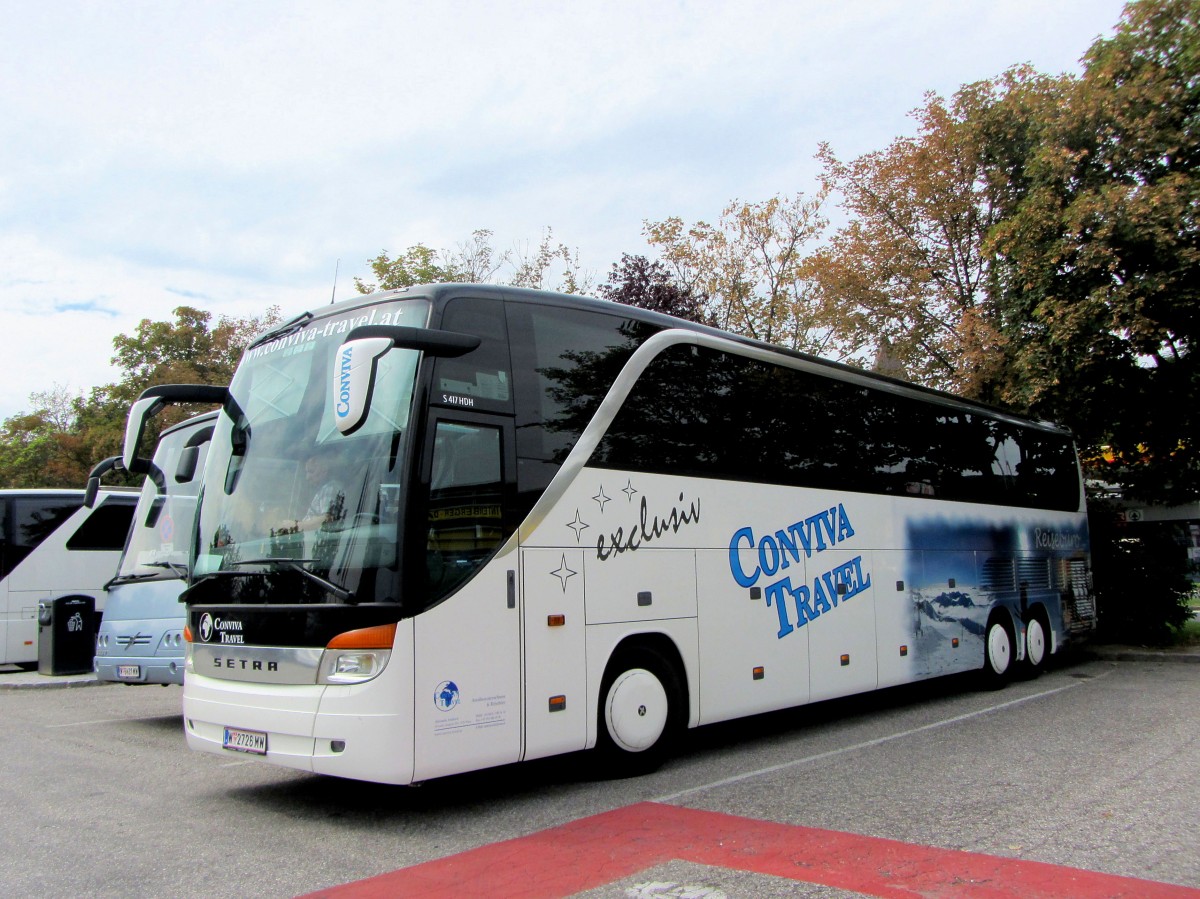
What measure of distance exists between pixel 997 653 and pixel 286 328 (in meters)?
10.00

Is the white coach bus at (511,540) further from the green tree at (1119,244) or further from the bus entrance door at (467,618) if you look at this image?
the green tree at (1119,244)

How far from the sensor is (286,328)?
7.43 meters

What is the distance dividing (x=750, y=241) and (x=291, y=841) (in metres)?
24.3

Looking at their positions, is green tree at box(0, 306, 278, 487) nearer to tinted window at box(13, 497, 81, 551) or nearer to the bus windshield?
tinted window at box(13, 497, 81, 551)

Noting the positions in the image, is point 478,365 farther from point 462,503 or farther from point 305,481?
point 305,481

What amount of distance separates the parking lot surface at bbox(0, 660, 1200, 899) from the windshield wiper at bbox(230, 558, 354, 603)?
1462 mm

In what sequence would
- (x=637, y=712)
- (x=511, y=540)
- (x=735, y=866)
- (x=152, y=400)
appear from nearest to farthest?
(x=735, y=866) < (x=511, y=540) < (x=637, y=712) < (x=152, y=400)

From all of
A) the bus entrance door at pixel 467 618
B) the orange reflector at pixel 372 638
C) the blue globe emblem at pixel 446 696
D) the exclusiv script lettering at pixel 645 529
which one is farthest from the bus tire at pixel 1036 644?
the orange reflector at pixel 372 638

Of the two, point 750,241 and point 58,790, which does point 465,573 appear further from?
point 750,241

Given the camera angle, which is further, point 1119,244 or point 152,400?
point 1119,244

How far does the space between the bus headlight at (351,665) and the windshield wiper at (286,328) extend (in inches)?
107

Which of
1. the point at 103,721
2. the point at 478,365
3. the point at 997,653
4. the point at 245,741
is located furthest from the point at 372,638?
the point at 997,653

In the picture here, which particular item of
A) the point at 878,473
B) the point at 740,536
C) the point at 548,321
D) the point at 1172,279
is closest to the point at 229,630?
the point at 548,321

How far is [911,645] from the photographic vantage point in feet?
35.6
